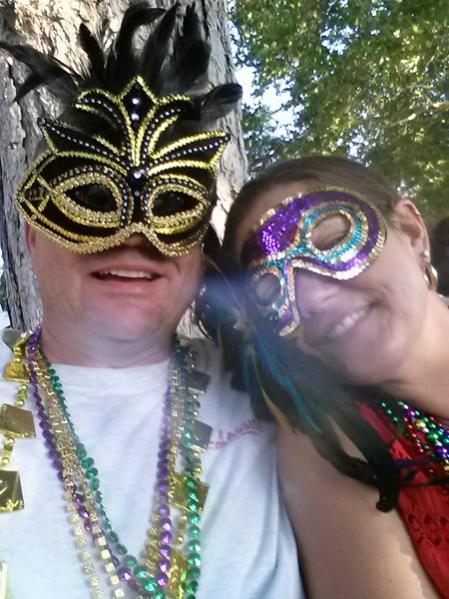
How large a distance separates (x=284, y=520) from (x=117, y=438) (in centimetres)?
45

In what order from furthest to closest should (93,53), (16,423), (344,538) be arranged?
(93,53) < (16,423) < (344,538)

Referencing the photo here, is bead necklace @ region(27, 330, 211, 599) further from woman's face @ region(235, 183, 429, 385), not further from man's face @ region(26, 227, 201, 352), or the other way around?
woman's face @ region(235, 183, 429, 385)

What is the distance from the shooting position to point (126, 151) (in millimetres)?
1677

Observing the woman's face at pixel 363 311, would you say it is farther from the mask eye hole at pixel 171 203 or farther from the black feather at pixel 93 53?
the black feather at pixel 93 53

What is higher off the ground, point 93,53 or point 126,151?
point 93,53

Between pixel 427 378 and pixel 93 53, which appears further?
pixel 93 53

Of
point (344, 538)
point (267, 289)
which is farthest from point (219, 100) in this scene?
point (344, 538)

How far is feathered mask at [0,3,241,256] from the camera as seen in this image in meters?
1.66

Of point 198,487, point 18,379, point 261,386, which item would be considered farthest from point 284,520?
point 18,379

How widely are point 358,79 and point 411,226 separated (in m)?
5.39

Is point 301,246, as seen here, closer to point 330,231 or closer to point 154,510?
point 330,231

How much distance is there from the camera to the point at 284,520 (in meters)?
1.58

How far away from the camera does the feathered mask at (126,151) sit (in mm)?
1657

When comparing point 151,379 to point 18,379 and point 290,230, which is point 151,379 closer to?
point 18,379
